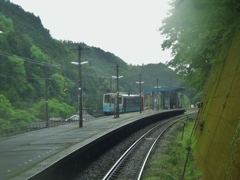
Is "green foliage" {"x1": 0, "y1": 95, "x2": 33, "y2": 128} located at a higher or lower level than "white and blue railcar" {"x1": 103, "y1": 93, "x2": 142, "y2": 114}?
lower

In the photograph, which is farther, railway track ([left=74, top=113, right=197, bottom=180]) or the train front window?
the train front window

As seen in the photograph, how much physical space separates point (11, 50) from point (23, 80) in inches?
552

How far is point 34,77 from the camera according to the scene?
256 feet

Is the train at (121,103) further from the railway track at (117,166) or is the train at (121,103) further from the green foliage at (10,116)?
the railway track at (117,166)

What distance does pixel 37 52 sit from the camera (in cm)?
8631

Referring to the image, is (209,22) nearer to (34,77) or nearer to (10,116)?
(10,116)

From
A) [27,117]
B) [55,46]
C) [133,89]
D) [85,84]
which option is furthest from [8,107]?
[133,89]

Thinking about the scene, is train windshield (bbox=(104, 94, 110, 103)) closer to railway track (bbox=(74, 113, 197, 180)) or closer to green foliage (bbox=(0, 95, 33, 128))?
green foliage (bbox=(0, 95, 33, 128))

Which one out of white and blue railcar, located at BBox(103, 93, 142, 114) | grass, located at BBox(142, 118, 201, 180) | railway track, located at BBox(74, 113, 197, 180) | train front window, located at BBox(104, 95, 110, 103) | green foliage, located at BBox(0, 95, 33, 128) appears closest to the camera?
grass, located at BBox(142, 118, 201, 180)

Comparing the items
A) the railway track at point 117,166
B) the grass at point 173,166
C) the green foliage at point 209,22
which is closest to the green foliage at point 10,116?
the railway track at point 117,166

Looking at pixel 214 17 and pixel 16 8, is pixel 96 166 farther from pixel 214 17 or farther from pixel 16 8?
pixel 16 8

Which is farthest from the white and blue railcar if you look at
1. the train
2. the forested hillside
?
the forested hillside

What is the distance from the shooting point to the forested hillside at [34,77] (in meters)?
52.4

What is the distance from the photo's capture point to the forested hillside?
172 ft
